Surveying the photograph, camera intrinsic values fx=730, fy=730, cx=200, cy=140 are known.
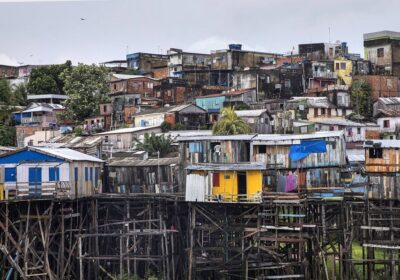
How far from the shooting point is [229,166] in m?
31.5

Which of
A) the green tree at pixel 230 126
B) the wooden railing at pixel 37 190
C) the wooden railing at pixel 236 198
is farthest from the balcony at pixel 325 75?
the wooden railing at pixel 37 190

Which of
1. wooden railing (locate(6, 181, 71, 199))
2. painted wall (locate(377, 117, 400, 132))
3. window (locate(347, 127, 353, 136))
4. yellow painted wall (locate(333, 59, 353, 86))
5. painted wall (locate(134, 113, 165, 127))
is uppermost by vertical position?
yellow painted wall (locate(333, 59, 353, 86))

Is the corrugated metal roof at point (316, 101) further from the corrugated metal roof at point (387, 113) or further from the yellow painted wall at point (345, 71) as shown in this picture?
the yellow painted wall at point (345, 71)

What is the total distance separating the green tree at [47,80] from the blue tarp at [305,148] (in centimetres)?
3822

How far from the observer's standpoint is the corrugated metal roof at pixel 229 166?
31.0m

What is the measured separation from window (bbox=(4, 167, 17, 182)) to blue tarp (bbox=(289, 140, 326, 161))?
483 inches

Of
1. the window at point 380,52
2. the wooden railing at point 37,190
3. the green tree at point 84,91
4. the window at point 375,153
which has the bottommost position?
the wooden railing at point 37,190

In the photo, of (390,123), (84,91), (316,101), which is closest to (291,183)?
(390,123)

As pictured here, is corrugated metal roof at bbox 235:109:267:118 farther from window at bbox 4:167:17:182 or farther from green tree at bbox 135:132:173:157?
window at bbox 4:167:17:182

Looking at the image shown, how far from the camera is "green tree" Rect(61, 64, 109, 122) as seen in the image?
5881 cm

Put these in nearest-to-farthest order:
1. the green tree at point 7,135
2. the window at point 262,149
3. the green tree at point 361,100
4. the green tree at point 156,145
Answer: the window at point 262,149 < the green tree at point 156,145 < the green tree at point 7,135 < the green tree at point 361,100

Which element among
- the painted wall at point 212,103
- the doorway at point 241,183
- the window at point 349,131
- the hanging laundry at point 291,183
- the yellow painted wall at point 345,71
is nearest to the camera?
the doorway at point 241,183

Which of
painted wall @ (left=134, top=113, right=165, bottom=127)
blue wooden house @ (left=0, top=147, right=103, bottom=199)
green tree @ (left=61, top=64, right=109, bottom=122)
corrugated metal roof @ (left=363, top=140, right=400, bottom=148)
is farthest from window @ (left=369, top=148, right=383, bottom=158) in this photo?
green tree @ (left=61, top=64, right=109, bottom=122)

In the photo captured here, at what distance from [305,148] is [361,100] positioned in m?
25.1
